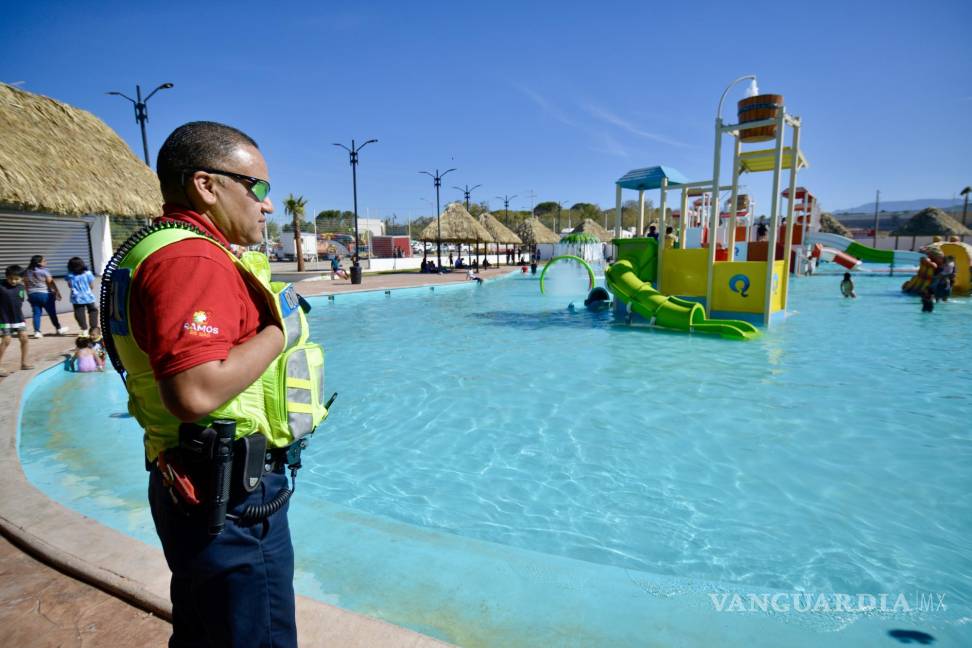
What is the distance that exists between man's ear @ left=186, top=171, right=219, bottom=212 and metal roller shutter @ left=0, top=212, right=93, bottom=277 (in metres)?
16.3

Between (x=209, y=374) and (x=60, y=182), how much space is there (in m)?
14.6

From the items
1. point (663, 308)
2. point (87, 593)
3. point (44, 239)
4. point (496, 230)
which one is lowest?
point (87, 593)

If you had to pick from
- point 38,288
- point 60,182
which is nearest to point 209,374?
point 38,288

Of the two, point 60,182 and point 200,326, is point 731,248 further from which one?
point 60,182

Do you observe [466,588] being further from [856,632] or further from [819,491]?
[819,491]

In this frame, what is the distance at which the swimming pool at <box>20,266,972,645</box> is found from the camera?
2959 mm

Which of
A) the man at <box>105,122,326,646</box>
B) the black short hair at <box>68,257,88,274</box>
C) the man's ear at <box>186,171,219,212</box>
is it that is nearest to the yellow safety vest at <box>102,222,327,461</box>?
the man at <box>105,122,326,646</box>

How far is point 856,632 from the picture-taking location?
8.90ft

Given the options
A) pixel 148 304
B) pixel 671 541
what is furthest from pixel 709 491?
pixel 148 304

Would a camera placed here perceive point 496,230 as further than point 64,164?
Yes

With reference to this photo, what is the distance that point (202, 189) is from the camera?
142cm

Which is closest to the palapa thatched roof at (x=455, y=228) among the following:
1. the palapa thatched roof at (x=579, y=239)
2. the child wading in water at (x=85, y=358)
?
the palapa thatched roof at (x=579, y=239)

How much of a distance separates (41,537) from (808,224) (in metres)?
36.7

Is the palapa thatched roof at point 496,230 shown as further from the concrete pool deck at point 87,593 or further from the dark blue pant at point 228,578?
the dark blue pant at point 228,578
